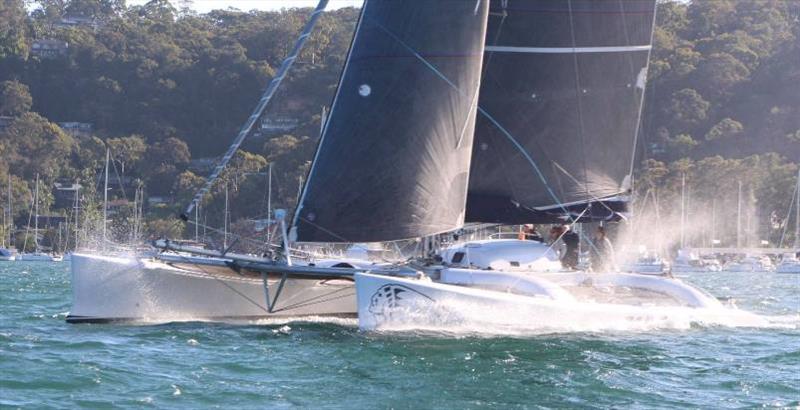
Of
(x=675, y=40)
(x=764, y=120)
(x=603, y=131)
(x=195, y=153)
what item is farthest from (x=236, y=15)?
(x=603, y=131)

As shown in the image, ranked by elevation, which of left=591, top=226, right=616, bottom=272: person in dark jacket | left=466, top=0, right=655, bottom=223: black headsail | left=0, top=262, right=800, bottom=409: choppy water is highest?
left=466, top=0, right=655, bottom=223: black headsail

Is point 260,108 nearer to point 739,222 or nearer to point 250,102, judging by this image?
point 739,222

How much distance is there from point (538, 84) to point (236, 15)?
9057cm

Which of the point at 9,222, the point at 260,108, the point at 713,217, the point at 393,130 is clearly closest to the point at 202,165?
the point at 9,222

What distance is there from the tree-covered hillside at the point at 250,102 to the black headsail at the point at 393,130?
42.1 metres

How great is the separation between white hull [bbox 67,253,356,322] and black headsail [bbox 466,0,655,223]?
2.39 meters

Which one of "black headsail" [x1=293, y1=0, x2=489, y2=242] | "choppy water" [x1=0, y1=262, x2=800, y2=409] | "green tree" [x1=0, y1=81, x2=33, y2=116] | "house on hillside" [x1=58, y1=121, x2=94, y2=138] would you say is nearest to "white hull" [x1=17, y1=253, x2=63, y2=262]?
"house on hillside" [x1=58, y1=121, x2=94, y2=138]

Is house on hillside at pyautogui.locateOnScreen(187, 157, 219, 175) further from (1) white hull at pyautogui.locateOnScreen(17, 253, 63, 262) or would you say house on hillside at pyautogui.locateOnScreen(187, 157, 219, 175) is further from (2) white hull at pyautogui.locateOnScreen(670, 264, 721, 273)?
(2) white hull at pyautogui.locateOnScreen(670, 264, 721, 273)

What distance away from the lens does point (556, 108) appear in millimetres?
18828

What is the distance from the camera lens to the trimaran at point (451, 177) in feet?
54.0

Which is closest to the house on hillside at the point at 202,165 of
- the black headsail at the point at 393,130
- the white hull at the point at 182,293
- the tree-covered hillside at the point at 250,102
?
the tree-covered hillside at the point at 250,102

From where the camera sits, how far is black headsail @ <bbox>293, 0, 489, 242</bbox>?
1642cm

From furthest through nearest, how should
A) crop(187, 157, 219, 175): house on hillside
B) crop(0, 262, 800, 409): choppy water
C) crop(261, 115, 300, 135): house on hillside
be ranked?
crop(261, 115, 300, 135): house on hillside
crop(187, 157, 219, 175): house on hillside
crop(0, 262, 800, 409): choppy water

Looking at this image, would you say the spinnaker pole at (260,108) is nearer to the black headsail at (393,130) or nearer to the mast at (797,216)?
the black headsail at (393,130)
